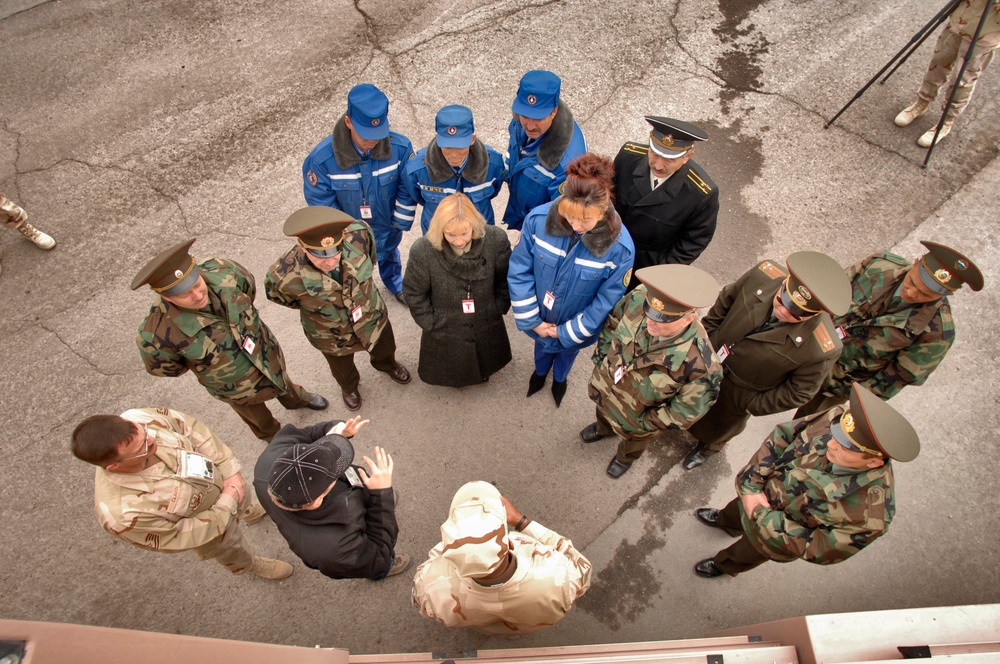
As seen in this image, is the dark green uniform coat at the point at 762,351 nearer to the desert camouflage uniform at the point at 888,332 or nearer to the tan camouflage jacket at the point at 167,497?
the desert camouflage uniform at the point at 888,332

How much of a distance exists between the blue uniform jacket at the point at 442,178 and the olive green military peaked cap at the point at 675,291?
1592 millimetres

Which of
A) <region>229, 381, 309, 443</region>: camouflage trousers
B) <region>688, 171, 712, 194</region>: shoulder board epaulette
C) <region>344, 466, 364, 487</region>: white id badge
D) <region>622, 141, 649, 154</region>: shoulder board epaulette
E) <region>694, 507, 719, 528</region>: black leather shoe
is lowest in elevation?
<region>694, 507, 719, 528</region>: black leather shoe

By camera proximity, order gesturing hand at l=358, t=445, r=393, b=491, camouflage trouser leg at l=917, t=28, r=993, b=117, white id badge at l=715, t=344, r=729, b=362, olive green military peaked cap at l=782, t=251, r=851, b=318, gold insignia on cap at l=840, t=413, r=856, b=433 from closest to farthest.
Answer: gold insignia on cap at l=840, t=413, r=856, b=433 < gesturing hand at l=358, t=445, r=393, b=491 < olive green military peaked cap at l=782, t=251, r=851, b=318 < white id badge at l=715, t=344, r=729, b=362 < camouflage trouser leg at l=917, t=28, r=993, b=117

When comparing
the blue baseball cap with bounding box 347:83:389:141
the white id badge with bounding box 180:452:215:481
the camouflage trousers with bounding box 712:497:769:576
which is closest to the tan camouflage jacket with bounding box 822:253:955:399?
the camouflage trousers with bounding box 712:497:769:576

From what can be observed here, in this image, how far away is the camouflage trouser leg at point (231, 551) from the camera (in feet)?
9.86

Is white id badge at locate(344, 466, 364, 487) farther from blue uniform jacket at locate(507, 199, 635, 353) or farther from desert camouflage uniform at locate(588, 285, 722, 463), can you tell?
desert camouflage uniform at locate(588, 285, 722, 463)

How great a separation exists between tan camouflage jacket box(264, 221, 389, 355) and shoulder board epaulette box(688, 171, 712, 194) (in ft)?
7.10

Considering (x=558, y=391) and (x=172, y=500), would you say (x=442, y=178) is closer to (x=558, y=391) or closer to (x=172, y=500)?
(x=558, y=391)

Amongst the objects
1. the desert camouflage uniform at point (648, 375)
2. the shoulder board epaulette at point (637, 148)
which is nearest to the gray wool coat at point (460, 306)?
the desert camouflage uniform at point (648, 375)

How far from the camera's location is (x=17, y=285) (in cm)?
485

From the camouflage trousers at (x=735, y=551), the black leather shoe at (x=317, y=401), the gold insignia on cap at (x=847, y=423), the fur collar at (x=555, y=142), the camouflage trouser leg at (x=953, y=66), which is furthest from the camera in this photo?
the camouflage trouser leg at (x=953, y=66)

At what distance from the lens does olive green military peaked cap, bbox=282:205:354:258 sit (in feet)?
10.1

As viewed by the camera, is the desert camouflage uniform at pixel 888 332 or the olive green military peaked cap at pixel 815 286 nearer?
the olive green military peaked cap at pixel 815 286

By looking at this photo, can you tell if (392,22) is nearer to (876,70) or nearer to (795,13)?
(795,13)
